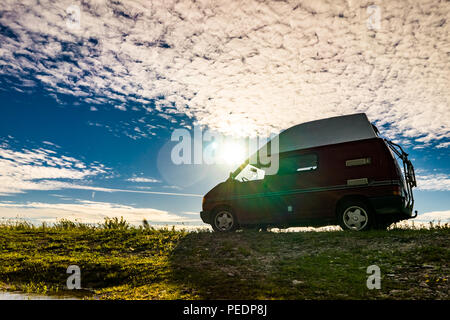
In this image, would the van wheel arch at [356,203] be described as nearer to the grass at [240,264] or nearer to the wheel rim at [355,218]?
the wheel rim at [355,218]

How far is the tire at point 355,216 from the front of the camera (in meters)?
8.28

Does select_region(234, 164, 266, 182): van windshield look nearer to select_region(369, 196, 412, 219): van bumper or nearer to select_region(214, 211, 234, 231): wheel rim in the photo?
select_region(214, 211, 234, 231): wheel rim

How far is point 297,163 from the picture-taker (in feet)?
30.8

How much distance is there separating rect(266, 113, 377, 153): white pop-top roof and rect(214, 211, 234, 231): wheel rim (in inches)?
101

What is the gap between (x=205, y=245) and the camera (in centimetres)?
865

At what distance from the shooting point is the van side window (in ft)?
29.9

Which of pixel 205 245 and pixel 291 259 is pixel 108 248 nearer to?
pixel 205 245

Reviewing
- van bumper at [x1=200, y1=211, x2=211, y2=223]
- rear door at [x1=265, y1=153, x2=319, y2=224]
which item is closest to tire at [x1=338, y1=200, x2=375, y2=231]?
rear door at [x1=265, y1=153, x2=319, y2=224]

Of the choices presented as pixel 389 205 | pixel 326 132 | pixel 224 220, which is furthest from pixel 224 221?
pixel 389 205

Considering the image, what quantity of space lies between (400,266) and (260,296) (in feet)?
9.34

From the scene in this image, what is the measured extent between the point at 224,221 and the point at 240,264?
358cm

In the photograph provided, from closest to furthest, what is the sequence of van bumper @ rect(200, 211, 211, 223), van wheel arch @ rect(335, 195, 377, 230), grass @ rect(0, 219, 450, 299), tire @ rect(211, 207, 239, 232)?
grass @ rect(0, 219, 450, 299) → van wheel arch @ rect(335, 195, 377, 230) → tire @ rect(211, 207, 239, 232) → van bumper @ rect(200, 211, 211, 223)

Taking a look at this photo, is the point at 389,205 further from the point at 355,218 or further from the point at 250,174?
the point at 250,174
